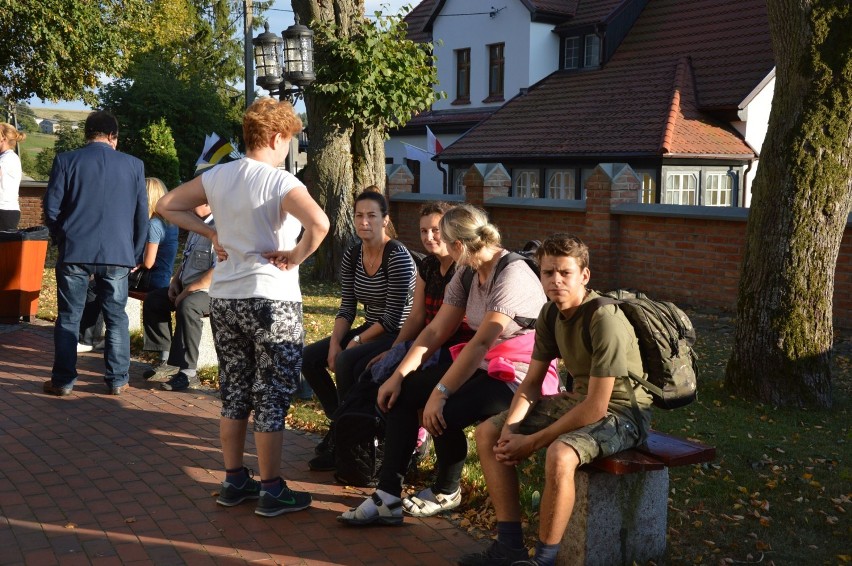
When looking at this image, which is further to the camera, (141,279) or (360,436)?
(141,279)

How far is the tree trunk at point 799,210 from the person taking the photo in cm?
707

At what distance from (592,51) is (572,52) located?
41.0 inches

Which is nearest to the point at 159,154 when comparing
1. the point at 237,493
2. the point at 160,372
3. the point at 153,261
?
the point at 153,261

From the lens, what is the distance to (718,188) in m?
24.1

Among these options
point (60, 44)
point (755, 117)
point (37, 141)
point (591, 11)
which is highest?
point (591, 11)

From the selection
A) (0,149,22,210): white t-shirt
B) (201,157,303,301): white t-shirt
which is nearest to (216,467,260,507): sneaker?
(201,157,303,301): white t-shirt

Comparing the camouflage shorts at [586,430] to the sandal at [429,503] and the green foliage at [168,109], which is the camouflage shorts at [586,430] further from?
the green foliage at [168,109]

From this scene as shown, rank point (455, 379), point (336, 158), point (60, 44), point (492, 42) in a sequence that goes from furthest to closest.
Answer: point (492, 42), point (60, 44), point (336, 158), point (455, 379)

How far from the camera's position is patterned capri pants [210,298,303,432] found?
15.5 feet

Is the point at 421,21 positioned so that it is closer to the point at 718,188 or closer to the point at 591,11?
the point at 591,11

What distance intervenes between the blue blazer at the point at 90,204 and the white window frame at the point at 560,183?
1888cm

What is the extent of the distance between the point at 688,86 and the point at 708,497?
2043 centimetres

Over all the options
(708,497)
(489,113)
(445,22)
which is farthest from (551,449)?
(445,22)

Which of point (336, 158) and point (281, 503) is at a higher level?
point (336, 158)
